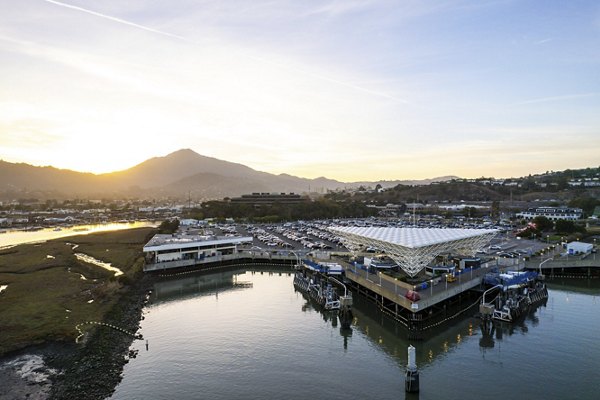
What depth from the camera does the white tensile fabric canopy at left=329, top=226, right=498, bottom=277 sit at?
2706 cm

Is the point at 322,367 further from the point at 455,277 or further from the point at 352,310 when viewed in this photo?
the point at 455,277

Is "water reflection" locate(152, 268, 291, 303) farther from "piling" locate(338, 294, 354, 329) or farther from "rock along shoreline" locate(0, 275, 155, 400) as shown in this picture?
"piling" locate(338, 294, 354, 329)

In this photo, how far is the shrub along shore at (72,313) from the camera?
1753 centimetres

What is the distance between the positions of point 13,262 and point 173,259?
1640 centimetres

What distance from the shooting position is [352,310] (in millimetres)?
27641

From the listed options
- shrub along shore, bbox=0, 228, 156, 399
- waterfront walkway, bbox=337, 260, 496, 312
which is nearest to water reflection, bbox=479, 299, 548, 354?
waterfront walkway, bbox=337, 260, 496, 312

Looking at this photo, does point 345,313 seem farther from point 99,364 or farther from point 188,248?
point 188,248

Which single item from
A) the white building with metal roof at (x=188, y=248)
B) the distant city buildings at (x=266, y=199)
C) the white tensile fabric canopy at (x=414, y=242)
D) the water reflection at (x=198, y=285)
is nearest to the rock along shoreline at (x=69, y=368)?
the water reflection at (x=198, y=285)

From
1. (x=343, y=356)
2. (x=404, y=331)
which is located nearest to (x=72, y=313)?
(x=343, y=356)

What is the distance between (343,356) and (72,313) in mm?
15916

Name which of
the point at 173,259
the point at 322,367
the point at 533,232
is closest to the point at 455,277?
the point at 322,367

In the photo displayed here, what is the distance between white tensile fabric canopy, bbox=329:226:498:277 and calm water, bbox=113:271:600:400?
4.11 meters

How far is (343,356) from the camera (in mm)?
20031

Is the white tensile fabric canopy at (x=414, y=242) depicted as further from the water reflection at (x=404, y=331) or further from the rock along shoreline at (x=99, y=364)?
the rock along shoreline at (x=99, y=364)
